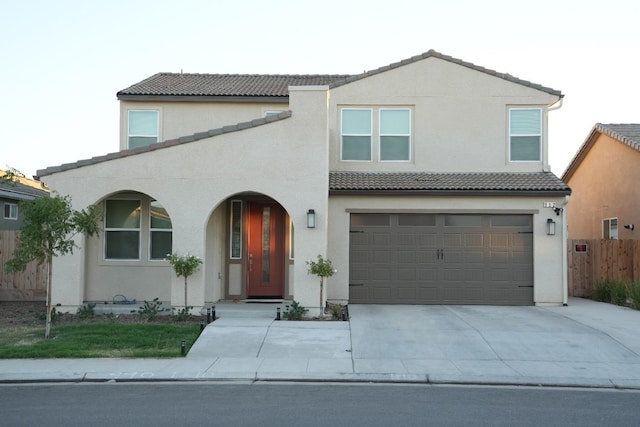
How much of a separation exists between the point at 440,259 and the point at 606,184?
999cm

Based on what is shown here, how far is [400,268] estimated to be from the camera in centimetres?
1625

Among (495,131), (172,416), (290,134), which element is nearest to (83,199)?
(290,134)

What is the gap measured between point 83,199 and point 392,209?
743 centimetres

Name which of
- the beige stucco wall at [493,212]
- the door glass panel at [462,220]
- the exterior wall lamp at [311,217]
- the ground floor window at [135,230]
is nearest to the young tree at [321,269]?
the exterior wall lamp at [311,217]

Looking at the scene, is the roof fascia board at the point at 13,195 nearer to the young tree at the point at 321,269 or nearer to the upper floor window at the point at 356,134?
the upper floor window at the point at 356,134

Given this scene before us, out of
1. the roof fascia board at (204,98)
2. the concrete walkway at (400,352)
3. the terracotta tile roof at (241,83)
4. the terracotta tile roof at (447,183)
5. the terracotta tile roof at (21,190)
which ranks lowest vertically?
the concrete walkway at (400,352)

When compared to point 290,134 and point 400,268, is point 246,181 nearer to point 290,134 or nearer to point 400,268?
point 290,134

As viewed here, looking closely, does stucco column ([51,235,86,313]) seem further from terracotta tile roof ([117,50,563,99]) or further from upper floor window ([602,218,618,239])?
upper floor window ([602,218,618,239])

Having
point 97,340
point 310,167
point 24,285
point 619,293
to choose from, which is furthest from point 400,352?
point 24,285

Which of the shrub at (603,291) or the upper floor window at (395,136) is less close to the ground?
the upper floor window at (395,136)

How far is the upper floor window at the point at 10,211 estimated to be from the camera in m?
24.7

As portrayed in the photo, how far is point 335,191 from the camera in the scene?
16.0 meters

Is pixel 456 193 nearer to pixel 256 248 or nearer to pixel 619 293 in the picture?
pixel 256 248

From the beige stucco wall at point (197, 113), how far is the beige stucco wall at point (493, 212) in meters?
3.71
